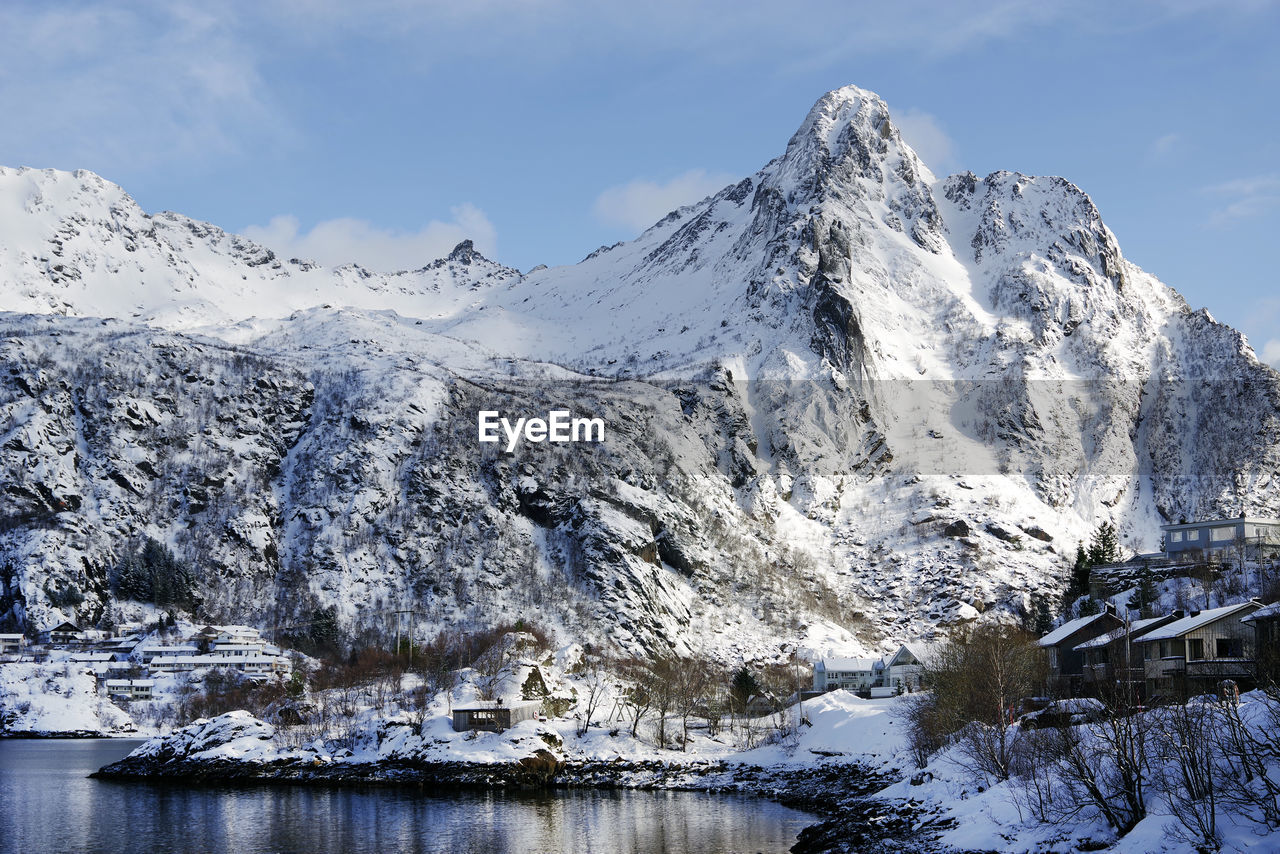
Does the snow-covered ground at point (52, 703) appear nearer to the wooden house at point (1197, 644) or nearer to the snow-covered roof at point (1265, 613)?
the wooden house at point (1197, 644)

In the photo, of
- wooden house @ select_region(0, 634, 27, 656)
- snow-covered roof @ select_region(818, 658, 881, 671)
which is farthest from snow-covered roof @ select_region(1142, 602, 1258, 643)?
wooden house @ select_region(0, 634, 27, 656)

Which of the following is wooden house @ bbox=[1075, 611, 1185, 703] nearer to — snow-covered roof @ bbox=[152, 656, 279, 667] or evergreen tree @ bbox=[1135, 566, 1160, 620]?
evergreen tree @ bbox=[1135, 566, 1160, 620]

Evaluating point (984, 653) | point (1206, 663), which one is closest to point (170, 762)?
point (984, 653)

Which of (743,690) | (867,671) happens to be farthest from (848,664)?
(743,690)

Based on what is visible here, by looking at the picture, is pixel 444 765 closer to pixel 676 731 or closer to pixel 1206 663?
pixel 676 731

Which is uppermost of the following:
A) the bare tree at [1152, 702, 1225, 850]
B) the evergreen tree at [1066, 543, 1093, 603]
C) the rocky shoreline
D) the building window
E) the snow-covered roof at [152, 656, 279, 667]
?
the evergreen tree at [1066, 543, 1093, 603]

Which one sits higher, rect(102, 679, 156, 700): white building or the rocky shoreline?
rect(102, 679, 156, 700): white building
